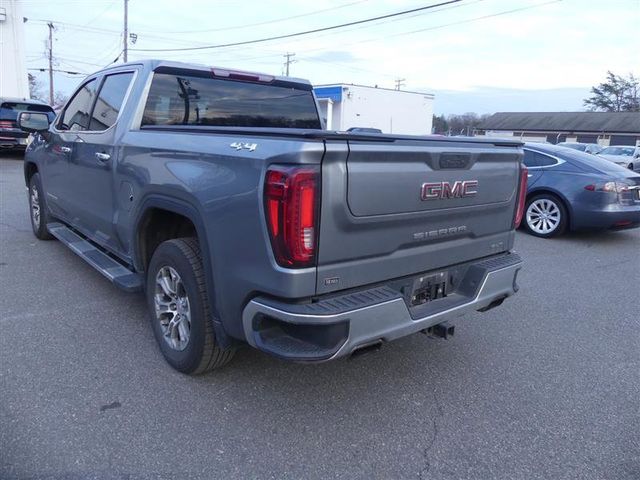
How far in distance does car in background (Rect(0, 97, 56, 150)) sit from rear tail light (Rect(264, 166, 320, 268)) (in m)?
15.3

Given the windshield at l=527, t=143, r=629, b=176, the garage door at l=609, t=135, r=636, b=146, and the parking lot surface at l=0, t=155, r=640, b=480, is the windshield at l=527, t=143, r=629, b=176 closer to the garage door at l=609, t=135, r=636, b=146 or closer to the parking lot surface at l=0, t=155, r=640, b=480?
the parking lot surface at l=0, t=155, r=640, b=480

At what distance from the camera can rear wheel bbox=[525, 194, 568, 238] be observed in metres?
8.04

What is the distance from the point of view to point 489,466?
256 centimetres

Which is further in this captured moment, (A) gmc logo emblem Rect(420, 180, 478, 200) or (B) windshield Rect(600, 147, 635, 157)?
(B) windshield Rect(600, 147, 635, 157)

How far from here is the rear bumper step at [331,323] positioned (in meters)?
2.39

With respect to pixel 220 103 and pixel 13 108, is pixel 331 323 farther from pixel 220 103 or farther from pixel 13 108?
pixel 13 108

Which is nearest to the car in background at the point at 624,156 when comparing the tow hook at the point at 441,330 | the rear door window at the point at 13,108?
the rear door window at the point at 13,108

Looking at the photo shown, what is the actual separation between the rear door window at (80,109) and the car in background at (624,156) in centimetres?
2189

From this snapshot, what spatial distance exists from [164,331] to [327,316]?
1.56 metres

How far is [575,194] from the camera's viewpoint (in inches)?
311

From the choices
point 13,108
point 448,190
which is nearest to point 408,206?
point 448,190

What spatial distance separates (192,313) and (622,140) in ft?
208

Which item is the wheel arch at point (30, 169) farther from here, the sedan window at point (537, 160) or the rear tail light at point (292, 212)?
the sedan window at point (537, 160)

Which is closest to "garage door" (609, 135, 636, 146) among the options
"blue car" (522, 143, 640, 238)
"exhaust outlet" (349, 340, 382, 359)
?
"blue car" (522, 143, 640, 238)
